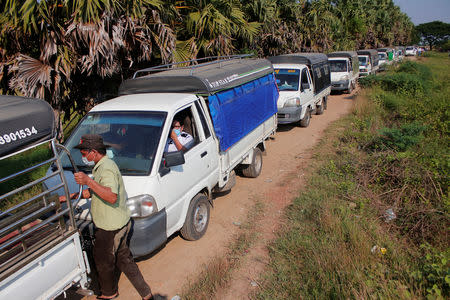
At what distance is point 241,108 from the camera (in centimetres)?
630

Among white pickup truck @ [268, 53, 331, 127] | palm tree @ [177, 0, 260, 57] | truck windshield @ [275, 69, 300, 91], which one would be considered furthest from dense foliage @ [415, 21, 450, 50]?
palm tree @ [177, 0, 260, 57]

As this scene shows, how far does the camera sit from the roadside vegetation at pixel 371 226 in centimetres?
354

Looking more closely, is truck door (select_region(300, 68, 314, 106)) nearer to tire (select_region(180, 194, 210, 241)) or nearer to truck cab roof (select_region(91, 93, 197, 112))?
truck cab roof (select_region(91, 93, 197, 112))

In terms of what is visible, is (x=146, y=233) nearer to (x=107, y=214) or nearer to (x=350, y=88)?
→ (x=107, y=214)

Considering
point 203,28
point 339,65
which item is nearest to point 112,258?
point 203,28

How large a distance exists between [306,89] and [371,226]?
25.7ft

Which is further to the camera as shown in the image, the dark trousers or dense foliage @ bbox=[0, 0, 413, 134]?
dense foliage @ bbox=[0, 0, 413, 134]

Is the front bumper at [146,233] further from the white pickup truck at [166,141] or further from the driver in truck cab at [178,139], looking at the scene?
the driver in truck cab at [178,139]

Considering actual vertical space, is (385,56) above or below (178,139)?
above

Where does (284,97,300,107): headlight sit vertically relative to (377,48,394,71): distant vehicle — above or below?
below

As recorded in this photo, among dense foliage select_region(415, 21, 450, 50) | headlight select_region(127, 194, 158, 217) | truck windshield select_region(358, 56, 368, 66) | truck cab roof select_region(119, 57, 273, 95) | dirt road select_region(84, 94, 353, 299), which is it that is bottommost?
dirt road select_region(84, 94, 353, 299)

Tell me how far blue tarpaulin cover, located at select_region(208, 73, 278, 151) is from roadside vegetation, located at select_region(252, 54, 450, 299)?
1.64 meters

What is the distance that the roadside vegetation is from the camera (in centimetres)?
354

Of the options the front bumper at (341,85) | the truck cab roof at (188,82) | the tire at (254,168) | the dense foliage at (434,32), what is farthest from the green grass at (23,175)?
the dense foliage at (434,32)
